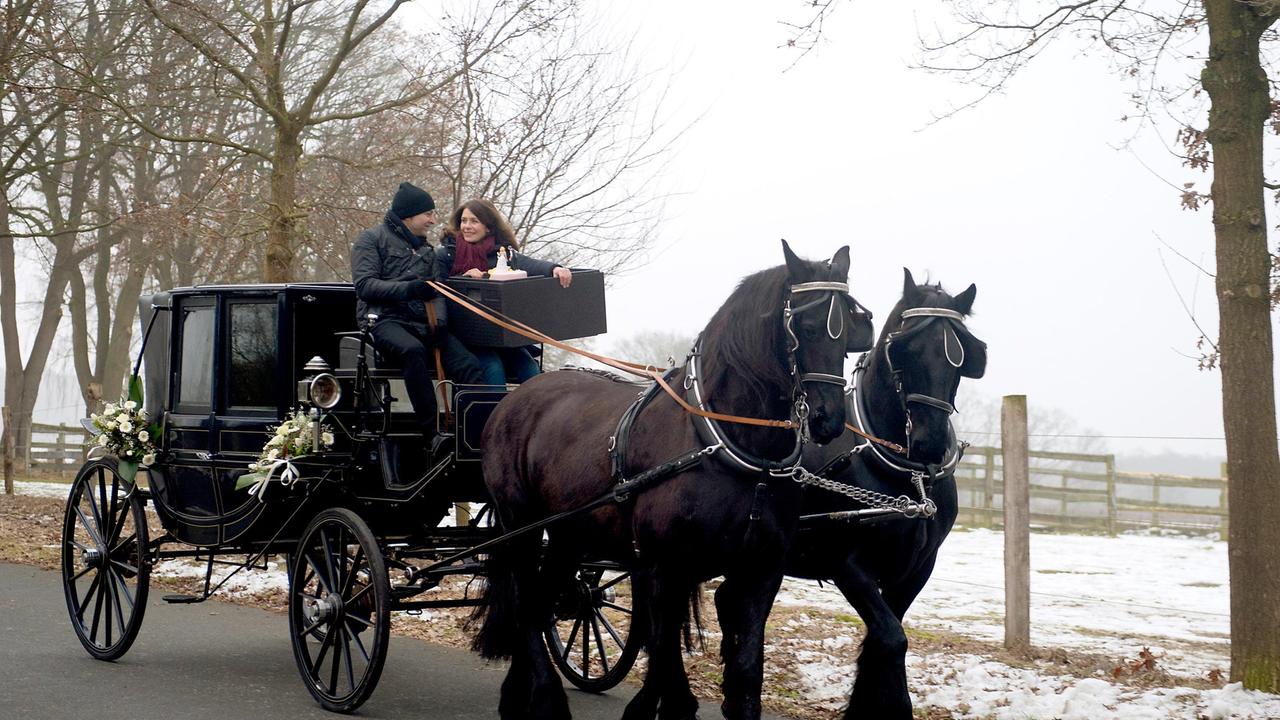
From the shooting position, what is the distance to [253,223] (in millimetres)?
13594

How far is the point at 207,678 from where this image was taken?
6.80 meters

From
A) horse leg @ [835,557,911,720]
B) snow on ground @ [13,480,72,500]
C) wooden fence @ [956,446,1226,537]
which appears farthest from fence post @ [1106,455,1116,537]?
snow on ground @ [13,480,72,500]

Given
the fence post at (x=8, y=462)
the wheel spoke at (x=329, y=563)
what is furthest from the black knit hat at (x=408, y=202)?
the fence post at (x=8, y=462)

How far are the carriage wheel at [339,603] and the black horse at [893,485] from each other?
194 cm

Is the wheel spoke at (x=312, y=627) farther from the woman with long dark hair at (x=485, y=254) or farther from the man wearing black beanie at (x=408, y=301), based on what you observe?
the woman with long dark hair at (x=485, y=254)

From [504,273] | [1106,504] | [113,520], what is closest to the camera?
[504,273]

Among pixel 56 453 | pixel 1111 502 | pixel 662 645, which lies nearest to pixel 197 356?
pixel 662 645

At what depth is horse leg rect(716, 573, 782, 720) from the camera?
4.62 m

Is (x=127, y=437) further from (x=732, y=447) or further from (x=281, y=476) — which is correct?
(x=732, y=447)

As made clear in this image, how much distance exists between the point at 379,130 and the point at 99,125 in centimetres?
500

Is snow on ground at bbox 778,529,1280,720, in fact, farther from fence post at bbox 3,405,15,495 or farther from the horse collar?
fence post at bbox 3,405,15,495

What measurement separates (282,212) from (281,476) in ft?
18.4

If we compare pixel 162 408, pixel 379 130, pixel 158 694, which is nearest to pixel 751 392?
pixel 158 694

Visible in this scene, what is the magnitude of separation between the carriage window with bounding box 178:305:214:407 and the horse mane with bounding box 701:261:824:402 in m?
3.36
